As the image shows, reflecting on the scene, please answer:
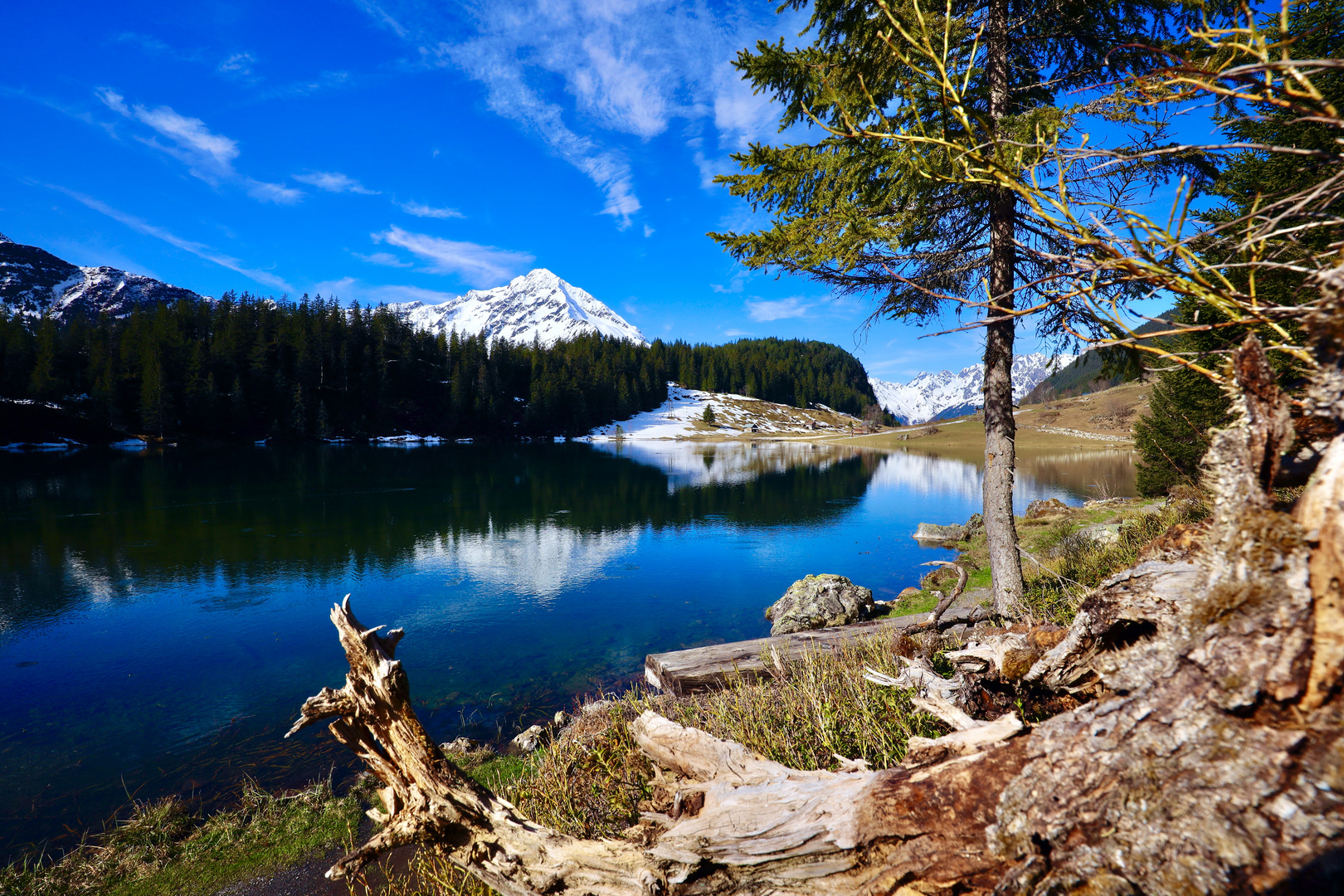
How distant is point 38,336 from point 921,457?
114 m

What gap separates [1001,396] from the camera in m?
7.54

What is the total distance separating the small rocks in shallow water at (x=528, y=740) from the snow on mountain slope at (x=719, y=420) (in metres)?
102

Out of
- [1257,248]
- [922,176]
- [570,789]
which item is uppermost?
[922,176]

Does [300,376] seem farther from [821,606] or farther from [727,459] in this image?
[821,606]

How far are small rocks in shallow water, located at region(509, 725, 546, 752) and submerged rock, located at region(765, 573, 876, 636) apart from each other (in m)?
5.00

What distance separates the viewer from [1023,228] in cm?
753

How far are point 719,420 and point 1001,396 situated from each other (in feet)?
391

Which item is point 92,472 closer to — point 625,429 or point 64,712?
point 64,712

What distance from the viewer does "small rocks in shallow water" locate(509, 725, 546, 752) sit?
26.2ft

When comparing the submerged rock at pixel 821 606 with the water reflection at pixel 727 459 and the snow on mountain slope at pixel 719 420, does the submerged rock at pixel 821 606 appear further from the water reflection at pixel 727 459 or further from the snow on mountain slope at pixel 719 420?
the snow on mountain slope at pixel 719 420

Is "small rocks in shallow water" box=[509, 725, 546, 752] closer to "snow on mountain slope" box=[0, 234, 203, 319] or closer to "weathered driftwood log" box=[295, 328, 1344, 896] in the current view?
"weathered driftwood log" box=[295, 328, 1344, 896]

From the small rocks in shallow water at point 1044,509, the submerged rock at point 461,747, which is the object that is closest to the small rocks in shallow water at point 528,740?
the submerged rock at point 461,747

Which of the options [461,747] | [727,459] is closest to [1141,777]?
[461,747]

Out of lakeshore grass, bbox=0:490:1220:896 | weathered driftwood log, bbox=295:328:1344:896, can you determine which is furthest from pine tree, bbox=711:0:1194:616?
weathered driftwood log, bbox=295:328:1344:896
